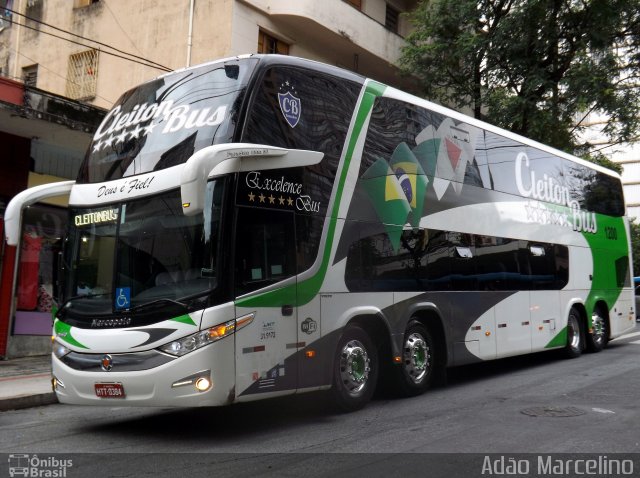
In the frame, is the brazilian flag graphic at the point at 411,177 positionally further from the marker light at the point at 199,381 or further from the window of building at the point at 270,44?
the window of building at the point at 270,44

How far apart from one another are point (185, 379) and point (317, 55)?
14675 millimetres

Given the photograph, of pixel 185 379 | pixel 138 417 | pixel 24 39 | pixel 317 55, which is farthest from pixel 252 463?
pixel 24 39

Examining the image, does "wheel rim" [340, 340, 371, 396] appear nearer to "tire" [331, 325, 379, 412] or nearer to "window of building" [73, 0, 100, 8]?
"tire" [331, 325, 379, 412]

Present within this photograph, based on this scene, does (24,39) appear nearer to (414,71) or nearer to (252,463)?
(414,71)

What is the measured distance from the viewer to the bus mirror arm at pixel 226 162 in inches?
231

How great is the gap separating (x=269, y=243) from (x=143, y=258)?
1.35 m

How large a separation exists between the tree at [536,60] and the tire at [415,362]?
36.0 ft

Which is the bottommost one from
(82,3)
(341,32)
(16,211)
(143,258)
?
(143,258)

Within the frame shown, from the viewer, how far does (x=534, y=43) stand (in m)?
19.0

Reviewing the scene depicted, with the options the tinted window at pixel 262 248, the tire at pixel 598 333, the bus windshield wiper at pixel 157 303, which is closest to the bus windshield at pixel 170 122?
the tinted window at pixel 262 248

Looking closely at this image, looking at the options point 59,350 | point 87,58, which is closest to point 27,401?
point 59,350

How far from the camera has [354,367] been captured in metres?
8.25

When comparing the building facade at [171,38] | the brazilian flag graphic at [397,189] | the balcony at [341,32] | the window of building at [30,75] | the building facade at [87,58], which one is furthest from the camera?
the window of building at [30,75]

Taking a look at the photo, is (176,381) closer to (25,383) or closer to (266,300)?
(266,300)
